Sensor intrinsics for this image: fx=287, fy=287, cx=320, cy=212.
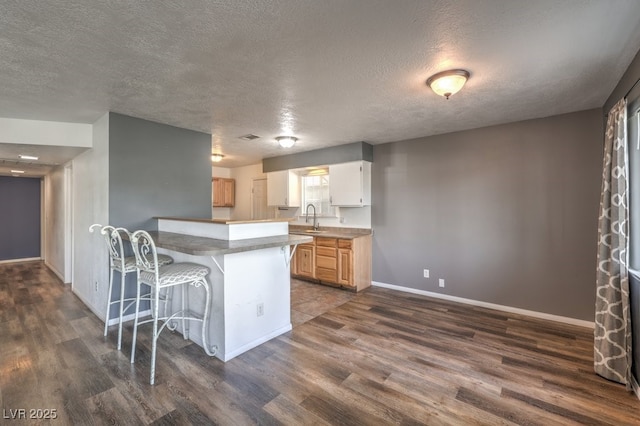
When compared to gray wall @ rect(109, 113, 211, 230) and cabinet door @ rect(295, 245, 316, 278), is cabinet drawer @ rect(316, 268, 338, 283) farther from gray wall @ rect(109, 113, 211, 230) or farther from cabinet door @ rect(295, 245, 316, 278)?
gray wall @ rect(109, 113, 211, 230)

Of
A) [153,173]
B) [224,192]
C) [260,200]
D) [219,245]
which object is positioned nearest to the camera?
[219,245]

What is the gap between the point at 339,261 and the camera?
4.73 metres

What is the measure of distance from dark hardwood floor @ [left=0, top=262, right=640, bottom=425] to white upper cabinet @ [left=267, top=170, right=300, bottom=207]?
8.95ft

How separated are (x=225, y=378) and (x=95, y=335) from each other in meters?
1.75

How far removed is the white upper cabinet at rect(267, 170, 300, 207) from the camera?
5719mm

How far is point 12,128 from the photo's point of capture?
334cm

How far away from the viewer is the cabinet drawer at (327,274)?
4.78 meters

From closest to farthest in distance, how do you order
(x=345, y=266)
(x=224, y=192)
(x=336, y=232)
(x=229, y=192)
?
(x=345, y=266)
(x=336, y=232)
(x=224, y=192)
(x=229, y=192)

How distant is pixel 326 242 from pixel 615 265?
3.45 m

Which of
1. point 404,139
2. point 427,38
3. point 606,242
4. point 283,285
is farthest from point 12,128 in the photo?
point 606,242

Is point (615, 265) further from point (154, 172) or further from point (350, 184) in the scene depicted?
point (154, 172)

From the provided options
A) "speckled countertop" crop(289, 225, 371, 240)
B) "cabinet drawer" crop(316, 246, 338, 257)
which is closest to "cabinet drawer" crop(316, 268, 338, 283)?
"cabinet drawer" crop(316, 246, 338, 257)

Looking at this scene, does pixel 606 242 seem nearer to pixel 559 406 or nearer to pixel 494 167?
pixel 559 406

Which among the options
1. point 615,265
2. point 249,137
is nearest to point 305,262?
point 249,137
